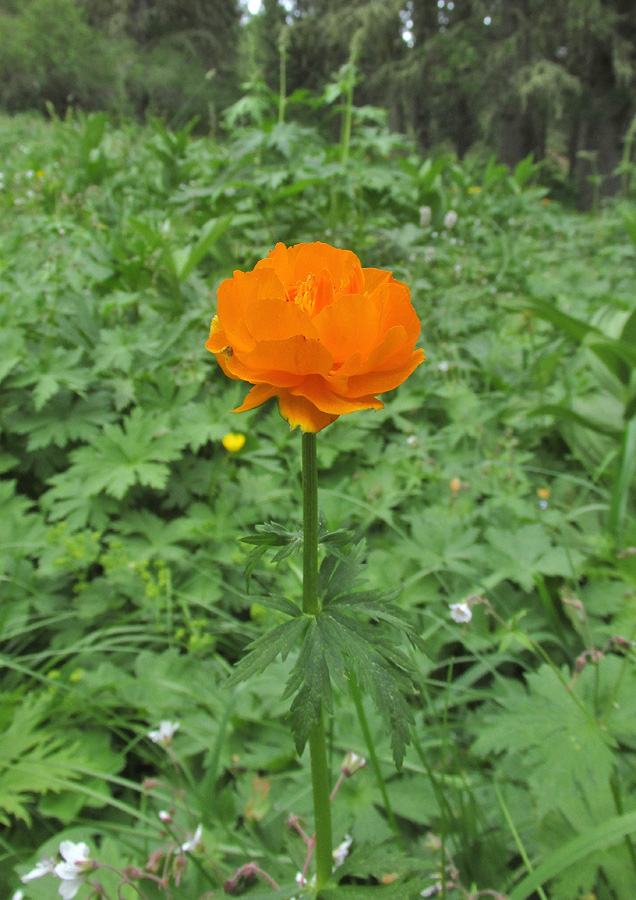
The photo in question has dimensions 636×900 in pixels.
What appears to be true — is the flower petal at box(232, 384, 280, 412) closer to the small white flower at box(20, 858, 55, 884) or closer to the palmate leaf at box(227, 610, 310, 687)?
the palmate leaf at box(227, 610, 310, 687)

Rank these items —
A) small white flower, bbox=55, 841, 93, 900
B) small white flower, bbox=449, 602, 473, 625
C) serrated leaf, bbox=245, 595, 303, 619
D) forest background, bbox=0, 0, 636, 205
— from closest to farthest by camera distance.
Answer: serrated leaf, bbox=245, 595, 303, 619 < small white flower, bbox=55, 841, 93, 900 < small white flower, bbox=449, 602, 473, 625 < forest background, bbox=0, 0, 636, 205

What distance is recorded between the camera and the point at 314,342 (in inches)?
16.6

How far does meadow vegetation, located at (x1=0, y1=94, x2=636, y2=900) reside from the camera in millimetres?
844

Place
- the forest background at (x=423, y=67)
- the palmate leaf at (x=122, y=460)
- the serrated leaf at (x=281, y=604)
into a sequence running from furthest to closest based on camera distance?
the forest background at (x=423, y=67)
the palmate leaf at (x=122, y=460)
the serrated leaf at (x=281, y=604)

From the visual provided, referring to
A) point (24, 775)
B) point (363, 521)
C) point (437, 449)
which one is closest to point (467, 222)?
point (437, 449)

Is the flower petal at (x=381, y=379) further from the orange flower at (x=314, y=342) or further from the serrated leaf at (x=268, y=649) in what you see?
the serrated leaf at (x=268, y=649)

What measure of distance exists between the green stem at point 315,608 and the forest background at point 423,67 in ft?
9.81

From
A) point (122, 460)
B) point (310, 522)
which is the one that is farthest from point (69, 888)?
point (122, 460)

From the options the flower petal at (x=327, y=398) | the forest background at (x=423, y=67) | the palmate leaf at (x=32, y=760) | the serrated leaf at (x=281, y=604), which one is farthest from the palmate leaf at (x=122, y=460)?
the forest background at (x=423, y=67)

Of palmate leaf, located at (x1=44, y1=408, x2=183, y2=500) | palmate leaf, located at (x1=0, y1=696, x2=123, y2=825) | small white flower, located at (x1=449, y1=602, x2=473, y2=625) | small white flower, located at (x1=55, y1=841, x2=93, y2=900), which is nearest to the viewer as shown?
small white flower, located at (x1=55, y1=841, x2=93, y2=900)

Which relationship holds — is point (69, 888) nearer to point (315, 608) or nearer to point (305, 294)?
point (315, 608)

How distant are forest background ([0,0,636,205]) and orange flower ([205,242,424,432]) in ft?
9.54

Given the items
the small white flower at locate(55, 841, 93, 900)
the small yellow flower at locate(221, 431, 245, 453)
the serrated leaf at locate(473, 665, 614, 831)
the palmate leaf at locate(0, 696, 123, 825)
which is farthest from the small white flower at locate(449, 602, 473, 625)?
the small yellow flower at locate(221, 431, 245, 453)

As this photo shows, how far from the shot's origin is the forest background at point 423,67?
309 inches
